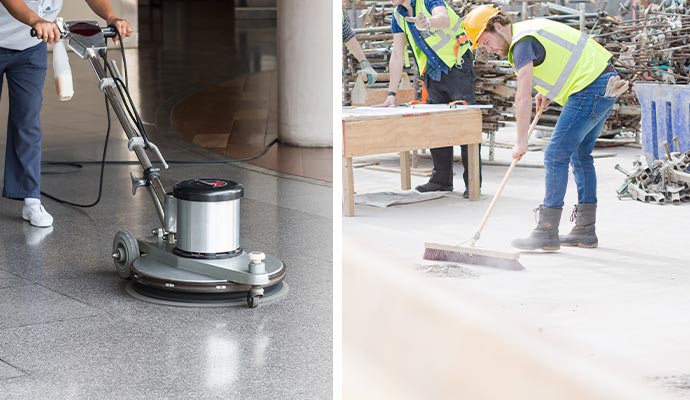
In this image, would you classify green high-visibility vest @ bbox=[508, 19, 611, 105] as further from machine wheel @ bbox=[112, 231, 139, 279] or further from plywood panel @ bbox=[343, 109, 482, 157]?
machine wheel @ bbox=[112, 231, 139, 279]

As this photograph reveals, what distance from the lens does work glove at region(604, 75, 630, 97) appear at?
7.13 ft

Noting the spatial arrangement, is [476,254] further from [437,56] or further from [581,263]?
[437,56]

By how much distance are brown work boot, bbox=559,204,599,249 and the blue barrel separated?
17 centimetres

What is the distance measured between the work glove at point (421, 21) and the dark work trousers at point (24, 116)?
3.37 m

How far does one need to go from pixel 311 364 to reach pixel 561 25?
66.4 inches

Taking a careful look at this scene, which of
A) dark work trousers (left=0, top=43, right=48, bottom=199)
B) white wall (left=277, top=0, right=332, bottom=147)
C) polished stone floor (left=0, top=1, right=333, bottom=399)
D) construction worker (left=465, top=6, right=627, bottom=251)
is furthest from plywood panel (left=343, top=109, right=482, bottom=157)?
white wall (left=277, top=0, right=332, bottom=147)

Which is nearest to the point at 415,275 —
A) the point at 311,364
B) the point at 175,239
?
the point at 311,364

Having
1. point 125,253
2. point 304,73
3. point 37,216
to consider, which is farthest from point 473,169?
point 304,73

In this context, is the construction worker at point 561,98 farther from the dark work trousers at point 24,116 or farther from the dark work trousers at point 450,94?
the dark work trousers at point 24,116

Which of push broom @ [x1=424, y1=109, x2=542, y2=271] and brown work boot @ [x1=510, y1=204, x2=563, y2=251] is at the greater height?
brown work boot @ [x1=510, y1=204, x2=563, y2=251]

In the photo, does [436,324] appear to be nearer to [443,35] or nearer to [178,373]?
[443,35]

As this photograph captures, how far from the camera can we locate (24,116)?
5434 mm

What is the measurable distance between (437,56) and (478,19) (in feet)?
0.42

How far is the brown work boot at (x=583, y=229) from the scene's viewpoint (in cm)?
218
